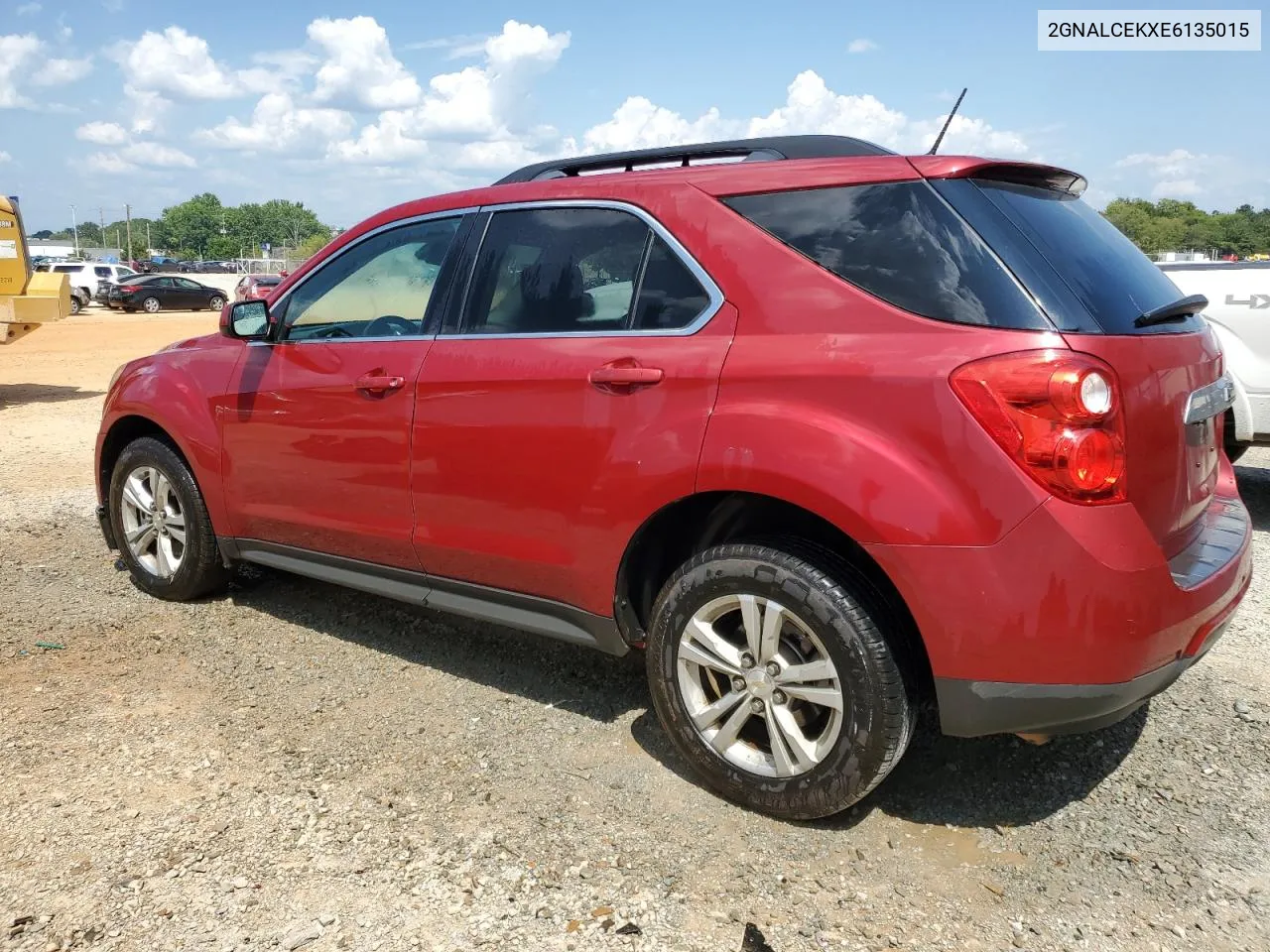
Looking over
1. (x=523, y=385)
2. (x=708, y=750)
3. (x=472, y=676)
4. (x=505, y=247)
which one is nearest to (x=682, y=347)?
(x=523, y=385)

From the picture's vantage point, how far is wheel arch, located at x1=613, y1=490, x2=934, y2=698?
2.77m

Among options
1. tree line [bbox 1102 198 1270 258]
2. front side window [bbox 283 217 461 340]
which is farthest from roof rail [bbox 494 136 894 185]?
tree line [bbox 1102 198 1270 258]

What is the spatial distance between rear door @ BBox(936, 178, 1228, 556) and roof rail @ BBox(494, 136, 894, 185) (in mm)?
440

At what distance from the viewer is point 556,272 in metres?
3.41

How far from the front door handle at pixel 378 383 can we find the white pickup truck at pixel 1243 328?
4.92 metres

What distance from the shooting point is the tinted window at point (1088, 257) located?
8.50 feet

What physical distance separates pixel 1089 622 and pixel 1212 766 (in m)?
1.28

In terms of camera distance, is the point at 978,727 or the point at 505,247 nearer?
the point at 978,727

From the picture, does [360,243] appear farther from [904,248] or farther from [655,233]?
[904,248]

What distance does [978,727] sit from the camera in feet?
8.61

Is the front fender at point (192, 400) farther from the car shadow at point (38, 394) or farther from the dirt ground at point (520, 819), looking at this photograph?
the car shadow at point (38, 394)

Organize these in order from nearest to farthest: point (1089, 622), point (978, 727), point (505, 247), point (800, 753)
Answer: point (1089, 622), point (978, 727), point (800, 753), point (505, 247)

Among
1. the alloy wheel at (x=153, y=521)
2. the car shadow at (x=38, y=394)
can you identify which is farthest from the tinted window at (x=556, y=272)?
the car shadow at (x=38, y=394)

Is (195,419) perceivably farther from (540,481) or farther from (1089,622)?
(1089,622)
